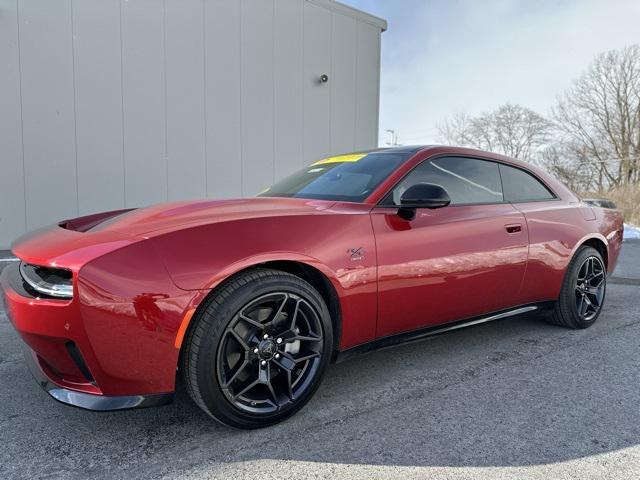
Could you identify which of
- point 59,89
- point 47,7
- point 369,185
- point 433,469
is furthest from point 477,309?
point 47,7

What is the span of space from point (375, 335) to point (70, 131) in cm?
644

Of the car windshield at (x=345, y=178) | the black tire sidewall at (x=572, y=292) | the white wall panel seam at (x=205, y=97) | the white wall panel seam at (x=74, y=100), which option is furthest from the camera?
the white wall panel seam at (x=205, y=97)

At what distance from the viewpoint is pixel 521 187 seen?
11.2 feet

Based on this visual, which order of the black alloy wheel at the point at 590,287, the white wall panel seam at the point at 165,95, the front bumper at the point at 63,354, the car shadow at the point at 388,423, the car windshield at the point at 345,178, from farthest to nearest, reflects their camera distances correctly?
1. the white wall panel seam at the point at 165,95
2. the black alloy wheel at the point at 590,287
3. the car windshield at the point at 345,178
4. the car shadow at the point at 388,423
5. the front bumper at the point at 63,354

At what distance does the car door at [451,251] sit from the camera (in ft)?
8.02

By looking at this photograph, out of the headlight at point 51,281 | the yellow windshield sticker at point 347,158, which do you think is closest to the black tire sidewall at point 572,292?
the yellow windshield sticker at point 347,158

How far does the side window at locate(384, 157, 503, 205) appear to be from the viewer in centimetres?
278

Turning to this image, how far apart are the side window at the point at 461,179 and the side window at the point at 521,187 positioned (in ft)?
0.26

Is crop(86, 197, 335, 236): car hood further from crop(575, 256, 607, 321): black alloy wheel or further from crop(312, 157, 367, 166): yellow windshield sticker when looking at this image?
crop(575, 256, 607, 321): black alloy wheel

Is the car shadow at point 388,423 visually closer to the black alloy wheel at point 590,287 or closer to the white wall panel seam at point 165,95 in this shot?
the black alloy wheel at point 590,287

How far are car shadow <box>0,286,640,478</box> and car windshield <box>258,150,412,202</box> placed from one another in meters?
1.07

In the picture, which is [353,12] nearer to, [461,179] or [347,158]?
[347,158]

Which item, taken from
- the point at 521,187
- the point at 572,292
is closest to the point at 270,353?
the point at 521,187

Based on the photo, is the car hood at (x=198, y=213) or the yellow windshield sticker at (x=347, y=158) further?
the yellow windshield sticker at (x=347, y=158)
